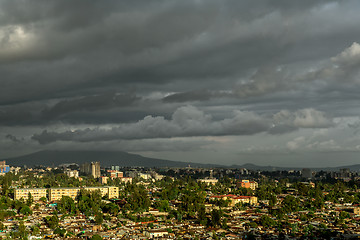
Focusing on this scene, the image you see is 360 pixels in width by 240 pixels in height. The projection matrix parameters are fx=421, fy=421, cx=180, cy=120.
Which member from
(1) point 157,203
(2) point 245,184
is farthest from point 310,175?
(1) point 157,203

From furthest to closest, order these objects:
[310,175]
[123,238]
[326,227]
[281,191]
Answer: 1. [310,175]
2. [281,191]
3. [326,227]
4. [123,238]

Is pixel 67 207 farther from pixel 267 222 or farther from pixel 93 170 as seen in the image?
pixel 93 170

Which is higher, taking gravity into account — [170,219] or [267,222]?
[267,222]

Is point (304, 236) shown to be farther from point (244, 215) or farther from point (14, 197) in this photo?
point (14, 197)

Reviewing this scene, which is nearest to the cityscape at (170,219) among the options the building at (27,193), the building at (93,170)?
the building at (27,193)

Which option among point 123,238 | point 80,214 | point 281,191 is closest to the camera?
point 123,238

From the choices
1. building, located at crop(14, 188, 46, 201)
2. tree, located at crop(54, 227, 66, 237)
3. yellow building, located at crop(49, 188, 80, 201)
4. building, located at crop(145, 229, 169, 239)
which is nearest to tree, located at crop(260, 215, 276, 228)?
building, located at crop(145, 229, 169, 239)

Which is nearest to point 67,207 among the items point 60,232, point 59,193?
point 59,193

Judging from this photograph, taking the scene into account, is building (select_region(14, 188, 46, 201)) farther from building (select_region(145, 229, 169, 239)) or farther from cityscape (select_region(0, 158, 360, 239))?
building (select_region(145, 229, 169, 239))
